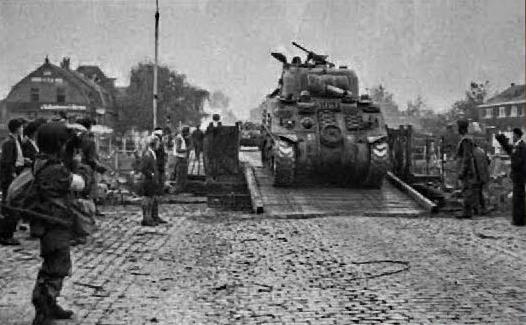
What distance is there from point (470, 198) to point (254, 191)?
4575 millimetres

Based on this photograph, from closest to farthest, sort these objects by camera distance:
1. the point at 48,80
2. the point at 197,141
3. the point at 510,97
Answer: the point at 197,141, the point at 48,80, the point at 510,97

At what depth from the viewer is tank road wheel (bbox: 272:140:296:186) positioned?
50.9 feet

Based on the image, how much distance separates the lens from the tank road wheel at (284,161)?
1550 centimetres

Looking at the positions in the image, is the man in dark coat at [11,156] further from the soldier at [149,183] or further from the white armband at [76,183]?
the white armband at [76,183]

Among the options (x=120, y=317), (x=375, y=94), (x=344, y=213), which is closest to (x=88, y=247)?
(x=120, y=317)

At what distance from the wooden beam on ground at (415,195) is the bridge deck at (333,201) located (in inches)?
4.4

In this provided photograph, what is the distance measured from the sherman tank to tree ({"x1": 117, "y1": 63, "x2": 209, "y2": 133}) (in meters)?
41.5

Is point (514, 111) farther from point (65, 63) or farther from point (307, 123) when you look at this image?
point (307, 123)

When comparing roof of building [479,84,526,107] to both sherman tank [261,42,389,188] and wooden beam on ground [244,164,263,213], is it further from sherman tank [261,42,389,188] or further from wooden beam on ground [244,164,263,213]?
wooden beam on ground [244,164,263,213]

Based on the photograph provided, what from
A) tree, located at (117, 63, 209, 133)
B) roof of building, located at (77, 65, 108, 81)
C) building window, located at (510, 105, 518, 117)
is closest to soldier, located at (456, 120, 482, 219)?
tree, located at (117, 63, 209, 133)

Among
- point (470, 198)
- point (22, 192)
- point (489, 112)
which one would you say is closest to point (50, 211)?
point (22, 192)

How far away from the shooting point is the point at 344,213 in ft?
43.3

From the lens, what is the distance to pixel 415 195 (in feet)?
49.2

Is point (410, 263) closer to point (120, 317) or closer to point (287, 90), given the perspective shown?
point (120, 317)
